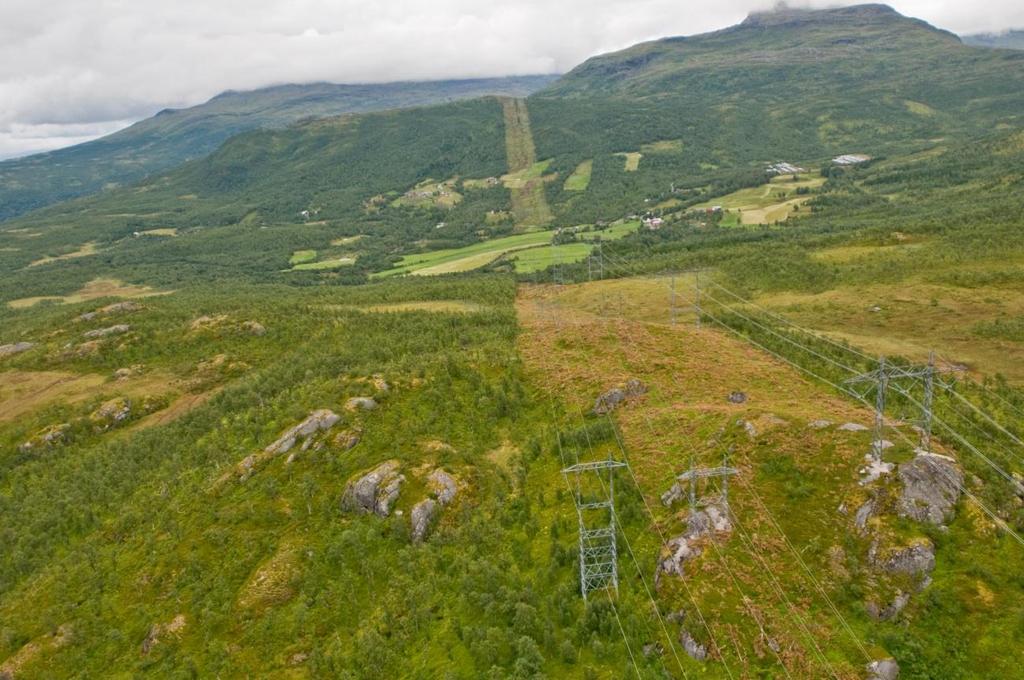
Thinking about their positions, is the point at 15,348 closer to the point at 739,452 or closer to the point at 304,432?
the point at 304,432

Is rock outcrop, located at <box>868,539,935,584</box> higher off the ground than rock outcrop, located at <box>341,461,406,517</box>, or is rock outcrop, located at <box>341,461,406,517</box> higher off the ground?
rock outcrop, located at <box>868,539,935,584</box>

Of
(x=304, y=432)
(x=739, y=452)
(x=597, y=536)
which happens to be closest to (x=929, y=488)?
(x=739, y=452)

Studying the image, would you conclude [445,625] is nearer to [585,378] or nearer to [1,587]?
[585,378]

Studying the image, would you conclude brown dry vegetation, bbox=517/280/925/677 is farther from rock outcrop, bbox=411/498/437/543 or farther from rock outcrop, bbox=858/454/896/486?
rock outcrop, bbox=411/498/437/543

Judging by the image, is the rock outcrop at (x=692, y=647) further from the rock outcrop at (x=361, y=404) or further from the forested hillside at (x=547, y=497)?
the rock outcrop at (x=361, y=404)

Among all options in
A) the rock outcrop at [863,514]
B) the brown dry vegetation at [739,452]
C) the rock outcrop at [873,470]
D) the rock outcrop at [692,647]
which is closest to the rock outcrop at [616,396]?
the brown dry vegetation at [739,452]

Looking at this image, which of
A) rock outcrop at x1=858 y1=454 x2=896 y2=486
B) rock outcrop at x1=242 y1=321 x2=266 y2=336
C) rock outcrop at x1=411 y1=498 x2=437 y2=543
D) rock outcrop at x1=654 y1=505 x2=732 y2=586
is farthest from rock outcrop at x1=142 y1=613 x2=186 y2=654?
rock outcrop at x1=242 y1=321 x2=266 y2=336
